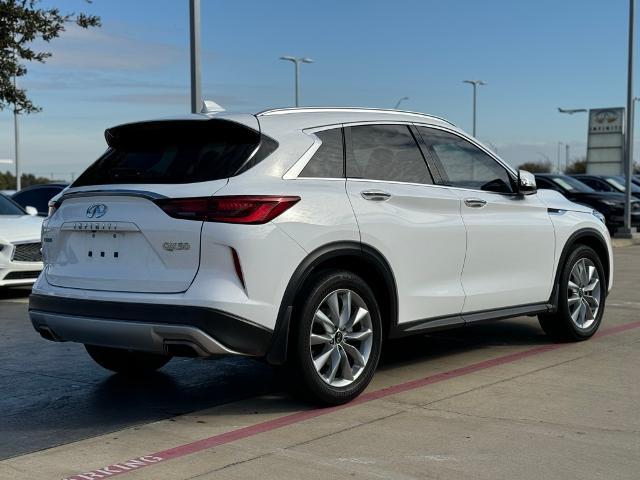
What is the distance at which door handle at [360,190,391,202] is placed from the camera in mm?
5437

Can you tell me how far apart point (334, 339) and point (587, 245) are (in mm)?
3342

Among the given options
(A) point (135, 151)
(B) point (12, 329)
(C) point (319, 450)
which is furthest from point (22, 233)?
(C) point (319, 450)

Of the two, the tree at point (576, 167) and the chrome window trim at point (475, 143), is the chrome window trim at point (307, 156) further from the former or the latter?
the tree at point (576, 167)

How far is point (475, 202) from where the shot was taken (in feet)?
20.6

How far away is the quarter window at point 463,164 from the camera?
619cm

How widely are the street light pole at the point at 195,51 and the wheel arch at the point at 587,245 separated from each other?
5725mm

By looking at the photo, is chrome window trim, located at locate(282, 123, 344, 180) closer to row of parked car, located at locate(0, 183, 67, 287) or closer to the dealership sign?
row of parked car, located at locate(0, 183, 67, 287)

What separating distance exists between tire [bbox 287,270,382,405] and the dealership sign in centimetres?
2434

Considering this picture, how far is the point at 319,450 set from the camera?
443 cm

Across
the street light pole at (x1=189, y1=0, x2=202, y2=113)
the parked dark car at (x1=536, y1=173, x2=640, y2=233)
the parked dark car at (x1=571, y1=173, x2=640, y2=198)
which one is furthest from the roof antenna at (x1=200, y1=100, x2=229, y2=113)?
the parked dark car at (x1=571, y1=173, x2=640, y2=198)

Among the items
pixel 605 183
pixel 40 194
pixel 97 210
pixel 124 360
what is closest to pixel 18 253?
pixel 40 194

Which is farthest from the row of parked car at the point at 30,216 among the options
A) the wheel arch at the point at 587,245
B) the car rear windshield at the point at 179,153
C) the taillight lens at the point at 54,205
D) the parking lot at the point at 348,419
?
the wheel arch at the point at 587,245

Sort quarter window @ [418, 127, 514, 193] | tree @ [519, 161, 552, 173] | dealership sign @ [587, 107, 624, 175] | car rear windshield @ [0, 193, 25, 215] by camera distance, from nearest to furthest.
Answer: quarter window @ [418, 127, 514, 193], car rear windshield @ [0, 193, 25, 215], dealership sign @ [587, 107, 624, 175], tree @ [519, 161, 552, 173]

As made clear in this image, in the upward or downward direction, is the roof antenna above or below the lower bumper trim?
above
